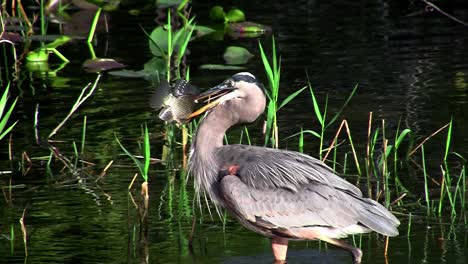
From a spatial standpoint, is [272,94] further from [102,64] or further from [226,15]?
[226,15]

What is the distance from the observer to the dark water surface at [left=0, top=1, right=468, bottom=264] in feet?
22.4

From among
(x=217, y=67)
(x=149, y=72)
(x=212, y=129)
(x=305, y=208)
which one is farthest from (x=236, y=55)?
(x=305, y=208)

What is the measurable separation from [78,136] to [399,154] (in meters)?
2.85

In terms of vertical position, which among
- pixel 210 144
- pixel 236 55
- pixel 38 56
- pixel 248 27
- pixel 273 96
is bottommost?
pixel 38 56

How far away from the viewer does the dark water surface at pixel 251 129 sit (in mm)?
6836

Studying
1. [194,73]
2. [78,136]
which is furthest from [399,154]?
[194,73]

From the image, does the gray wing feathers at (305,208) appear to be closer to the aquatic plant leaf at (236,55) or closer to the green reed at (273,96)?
the green reed at (273,96)

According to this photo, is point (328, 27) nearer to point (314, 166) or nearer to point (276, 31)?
point (276, 31)

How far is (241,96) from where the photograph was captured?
21.9ft

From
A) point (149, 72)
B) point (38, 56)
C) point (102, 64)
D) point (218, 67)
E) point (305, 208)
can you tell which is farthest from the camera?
point (38, 56)

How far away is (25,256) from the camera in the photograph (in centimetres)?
674

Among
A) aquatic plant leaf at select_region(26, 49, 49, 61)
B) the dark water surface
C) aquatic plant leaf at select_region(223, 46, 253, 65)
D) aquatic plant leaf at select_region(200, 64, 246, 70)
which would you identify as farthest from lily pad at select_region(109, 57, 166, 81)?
aquatic plant leaf at select_region(26, 49, 49, 61)

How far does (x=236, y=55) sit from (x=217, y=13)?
2098 mm

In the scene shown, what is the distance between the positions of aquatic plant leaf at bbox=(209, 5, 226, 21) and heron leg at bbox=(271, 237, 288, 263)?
7.59 m
